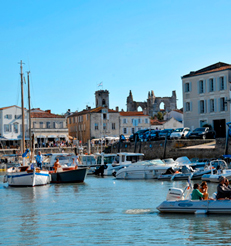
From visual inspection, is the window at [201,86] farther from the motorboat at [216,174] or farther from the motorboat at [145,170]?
the motorboat at [216,174]

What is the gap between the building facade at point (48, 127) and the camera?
102m

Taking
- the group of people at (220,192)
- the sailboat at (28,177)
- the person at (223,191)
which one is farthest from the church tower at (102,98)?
the person at (223,191)

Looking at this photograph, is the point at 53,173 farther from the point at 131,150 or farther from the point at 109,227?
the point at 131,150

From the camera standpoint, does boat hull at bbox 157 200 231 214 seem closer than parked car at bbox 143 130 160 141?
Yes

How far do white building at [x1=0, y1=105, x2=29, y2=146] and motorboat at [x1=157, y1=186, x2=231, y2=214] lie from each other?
7705 cm

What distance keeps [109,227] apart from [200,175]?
75.9 ft

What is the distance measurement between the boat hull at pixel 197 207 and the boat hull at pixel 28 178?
57.2 feet

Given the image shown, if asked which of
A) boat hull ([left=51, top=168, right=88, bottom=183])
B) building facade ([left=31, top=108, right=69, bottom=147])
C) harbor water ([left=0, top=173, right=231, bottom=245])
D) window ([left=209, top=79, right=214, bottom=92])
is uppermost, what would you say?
window ([left=209, top=79, right=214, bottom=92])

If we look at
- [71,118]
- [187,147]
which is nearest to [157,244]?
[187,147]

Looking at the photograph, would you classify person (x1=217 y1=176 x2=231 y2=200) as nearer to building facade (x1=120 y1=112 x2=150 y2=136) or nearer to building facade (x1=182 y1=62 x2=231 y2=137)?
building facade (x1=182 y1=62 x2=231 y2=137)

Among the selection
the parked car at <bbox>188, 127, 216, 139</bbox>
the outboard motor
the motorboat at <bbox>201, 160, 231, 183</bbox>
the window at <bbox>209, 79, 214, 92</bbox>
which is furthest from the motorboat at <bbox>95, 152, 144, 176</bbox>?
the outboard motor

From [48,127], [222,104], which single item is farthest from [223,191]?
[48,127]

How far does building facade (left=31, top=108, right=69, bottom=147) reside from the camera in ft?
335

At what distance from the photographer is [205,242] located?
18.0 meters
